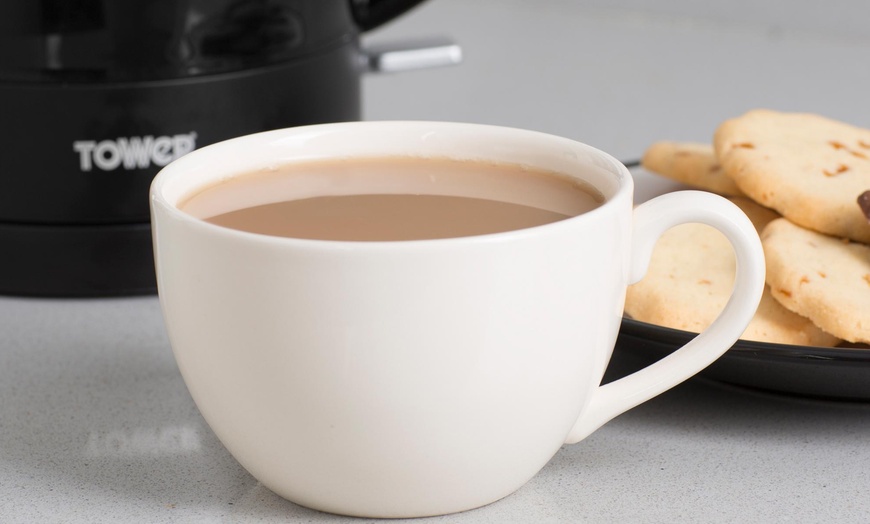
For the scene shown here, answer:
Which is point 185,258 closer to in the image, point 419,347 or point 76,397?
point 419,347

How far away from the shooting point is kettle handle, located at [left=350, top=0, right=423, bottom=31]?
2.62 ft

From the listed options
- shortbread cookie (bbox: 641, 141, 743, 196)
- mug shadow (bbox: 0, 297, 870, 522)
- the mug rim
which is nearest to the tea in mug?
the mug rim

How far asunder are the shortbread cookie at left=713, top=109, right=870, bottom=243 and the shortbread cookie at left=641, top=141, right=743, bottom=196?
0.08ft

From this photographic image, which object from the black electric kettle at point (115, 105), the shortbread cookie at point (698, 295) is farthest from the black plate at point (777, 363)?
the black electric kettle at point (115, 105)

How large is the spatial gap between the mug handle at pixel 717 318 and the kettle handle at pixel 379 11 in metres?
Result: 0.38

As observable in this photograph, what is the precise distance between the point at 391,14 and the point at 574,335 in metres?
0.43

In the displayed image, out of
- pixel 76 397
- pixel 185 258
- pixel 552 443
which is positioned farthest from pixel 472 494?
pixel 76 397

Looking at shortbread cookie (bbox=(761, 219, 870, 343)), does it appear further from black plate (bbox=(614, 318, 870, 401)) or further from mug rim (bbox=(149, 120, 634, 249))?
mug rim (bbox=(149, 120, 634, 249))

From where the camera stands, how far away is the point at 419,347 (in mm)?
415

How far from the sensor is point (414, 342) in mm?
414

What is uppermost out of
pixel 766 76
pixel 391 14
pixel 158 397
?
pixel 391 14

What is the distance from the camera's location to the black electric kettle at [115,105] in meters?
0.65

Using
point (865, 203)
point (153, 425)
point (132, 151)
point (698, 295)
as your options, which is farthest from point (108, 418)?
point (865, 203)

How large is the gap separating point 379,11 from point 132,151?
8.7 inches
